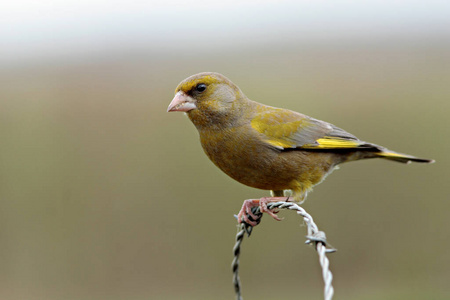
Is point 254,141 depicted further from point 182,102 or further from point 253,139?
point 182,102

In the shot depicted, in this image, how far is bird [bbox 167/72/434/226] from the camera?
4.68m

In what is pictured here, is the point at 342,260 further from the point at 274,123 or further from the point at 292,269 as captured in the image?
the point at 274,123

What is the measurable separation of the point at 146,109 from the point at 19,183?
8.38ft

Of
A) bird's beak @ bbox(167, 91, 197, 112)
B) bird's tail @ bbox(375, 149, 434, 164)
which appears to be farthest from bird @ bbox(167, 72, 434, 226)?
bird's tail @ bbox(375, 149, 434, 164)

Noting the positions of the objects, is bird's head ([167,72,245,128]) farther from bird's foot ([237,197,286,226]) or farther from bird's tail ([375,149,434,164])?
bird's tail ([375,149,434,164])

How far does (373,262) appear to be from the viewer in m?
9.19

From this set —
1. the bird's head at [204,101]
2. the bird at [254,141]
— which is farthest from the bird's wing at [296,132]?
the bird's head at [204,101]

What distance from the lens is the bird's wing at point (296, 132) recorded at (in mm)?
4926

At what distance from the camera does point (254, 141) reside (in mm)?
4754

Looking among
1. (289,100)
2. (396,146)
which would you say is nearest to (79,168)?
(289,100)

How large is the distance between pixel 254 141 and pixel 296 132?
1.78ft

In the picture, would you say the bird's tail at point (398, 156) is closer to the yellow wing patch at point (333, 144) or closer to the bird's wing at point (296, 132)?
the bird's wing at point (296, 132)

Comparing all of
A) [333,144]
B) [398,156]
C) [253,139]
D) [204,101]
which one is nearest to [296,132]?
[333,144]

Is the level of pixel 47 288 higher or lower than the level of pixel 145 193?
lower
